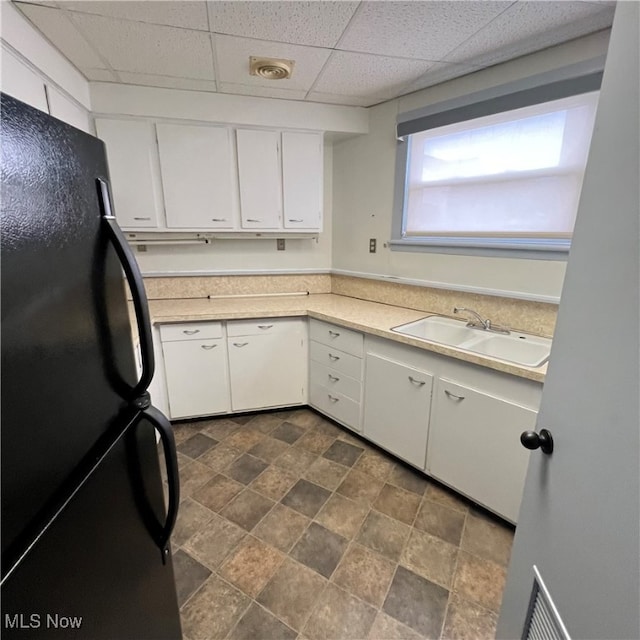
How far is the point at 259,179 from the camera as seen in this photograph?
8.30 feet

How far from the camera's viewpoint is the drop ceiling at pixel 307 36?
4.69 feet

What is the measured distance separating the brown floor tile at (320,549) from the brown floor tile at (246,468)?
523 mm

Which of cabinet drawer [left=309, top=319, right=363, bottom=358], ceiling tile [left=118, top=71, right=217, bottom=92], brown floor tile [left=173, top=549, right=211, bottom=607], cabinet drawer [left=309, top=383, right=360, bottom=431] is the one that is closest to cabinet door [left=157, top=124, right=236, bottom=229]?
ceiling tile [left=118, top=71, right=217, bottom=92]

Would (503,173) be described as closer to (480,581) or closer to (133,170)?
(480,581)

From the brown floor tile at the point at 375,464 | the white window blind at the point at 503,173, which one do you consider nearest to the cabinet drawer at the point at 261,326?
the brown floor tile at the point at 375,464

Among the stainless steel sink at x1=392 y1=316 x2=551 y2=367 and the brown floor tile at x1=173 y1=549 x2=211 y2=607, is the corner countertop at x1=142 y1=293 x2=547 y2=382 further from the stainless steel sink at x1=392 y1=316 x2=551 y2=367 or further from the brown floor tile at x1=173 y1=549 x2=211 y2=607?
the brown floor tile at x1=173 y1=549 x2=211 y2=607

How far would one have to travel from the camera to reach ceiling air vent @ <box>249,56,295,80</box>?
6.15 ft

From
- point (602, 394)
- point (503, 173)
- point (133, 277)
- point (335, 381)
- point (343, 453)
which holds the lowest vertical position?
point (343, 453)

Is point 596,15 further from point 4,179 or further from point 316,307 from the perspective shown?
point 4,179

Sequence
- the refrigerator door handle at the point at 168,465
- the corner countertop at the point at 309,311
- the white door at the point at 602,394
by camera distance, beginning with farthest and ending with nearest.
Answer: the corner countertop at the point at 309,311, the refrigerator door handle at the point at 168,465, the white door at the point at 602,394

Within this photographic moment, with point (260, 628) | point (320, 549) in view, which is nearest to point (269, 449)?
point (320, 549)

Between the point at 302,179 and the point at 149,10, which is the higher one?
the point at 149,10

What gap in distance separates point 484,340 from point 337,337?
0.96m

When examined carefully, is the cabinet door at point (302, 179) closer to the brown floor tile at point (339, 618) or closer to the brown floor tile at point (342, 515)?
the brown floor tile at point (342, 515)
